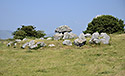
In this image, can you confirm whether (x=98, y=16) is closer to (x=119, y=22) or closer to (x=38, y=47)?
(x=119, y=22)

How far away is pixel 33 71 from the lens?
30.8 feet

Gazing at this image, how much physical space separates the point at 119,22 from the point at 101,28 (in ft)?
11.0

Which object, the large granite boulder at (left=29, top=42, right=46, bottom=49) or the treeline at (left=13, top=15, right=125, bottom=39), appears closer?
the large granite boulder at (left=29, top=42, right=46, bottom=49)

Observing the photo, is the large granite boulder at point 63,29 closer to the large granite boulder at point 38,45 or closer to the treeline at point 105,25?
the treeline at point 105,25

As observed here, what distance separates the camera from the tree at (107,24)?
2561cm

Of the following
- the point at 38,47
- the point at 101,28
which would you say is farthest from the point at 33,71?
the point at 101,28

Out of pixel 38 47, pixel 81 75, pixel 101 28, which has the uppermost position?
pixel 101 28

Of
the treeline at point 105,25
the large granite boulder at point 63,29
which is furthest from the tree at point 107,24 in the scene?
the large granite boulder at point 63,29

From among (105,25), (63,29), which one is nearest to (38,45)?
(63,29)

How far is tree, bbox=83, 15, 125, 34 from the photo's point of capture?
1008 inches

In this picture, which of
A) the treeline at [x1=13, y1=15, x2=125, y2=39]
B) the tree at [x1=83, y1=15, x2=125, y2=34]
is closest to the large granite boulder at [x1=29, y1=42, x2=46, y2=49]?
the treeline at [x1=13, y1=15, x2=125, y2=39]

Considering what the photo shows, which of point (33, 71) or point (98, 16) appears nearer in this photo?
point (33, 71)

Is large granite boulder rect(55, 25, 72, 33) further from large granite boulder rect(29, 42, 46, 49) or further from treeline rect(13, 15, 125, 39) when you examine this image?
large granite boulder rect(29, 42, 46, 49)

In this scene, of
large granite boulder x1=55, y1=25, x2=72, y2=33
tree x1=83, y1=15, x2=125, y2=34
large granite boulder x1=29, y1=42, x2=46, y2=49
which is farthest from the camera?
tree x1=83, y1=15, x2=125, y2=34
